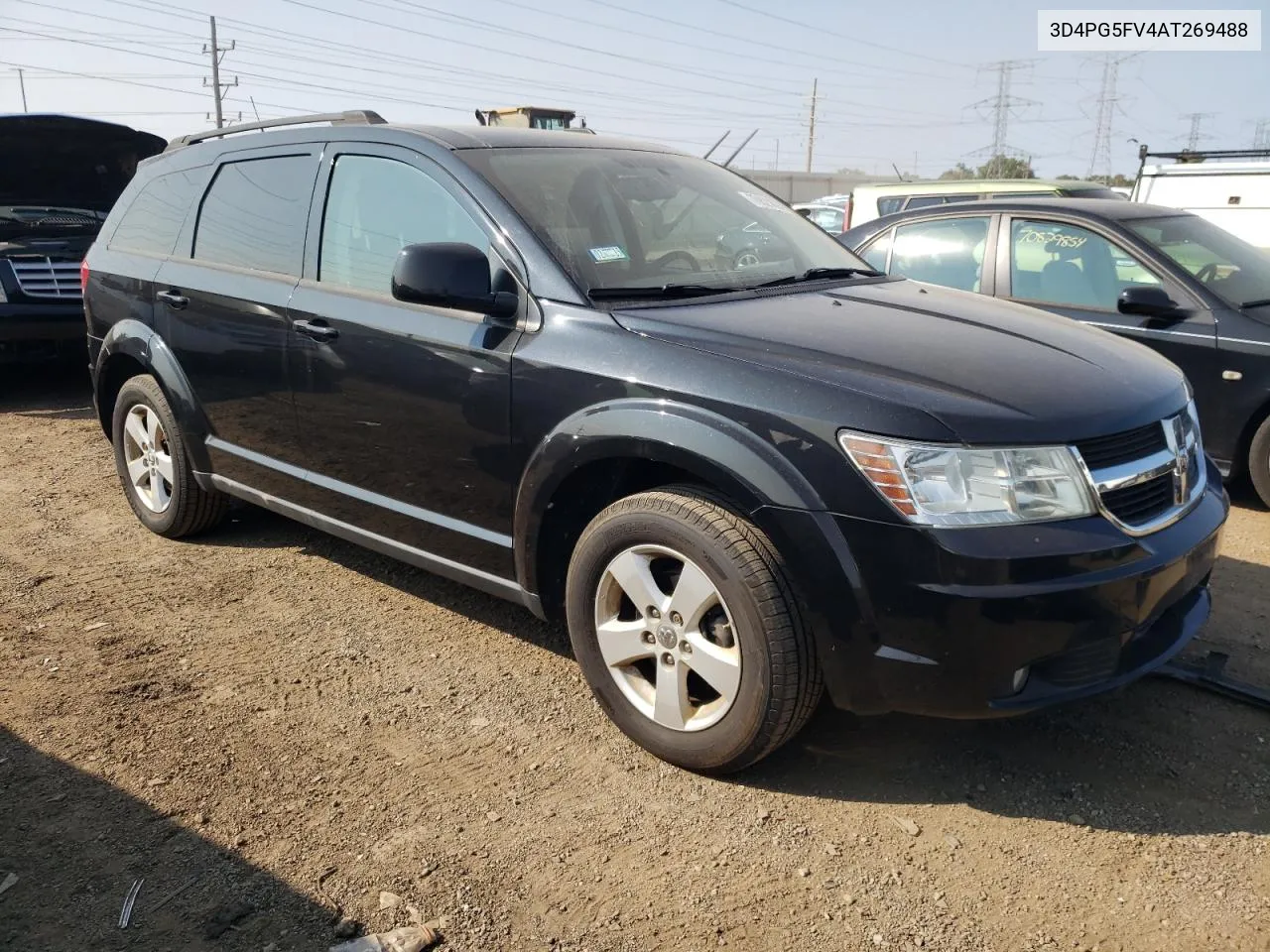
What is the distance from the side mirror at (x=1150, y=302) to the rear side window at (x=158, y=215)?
4.49 m

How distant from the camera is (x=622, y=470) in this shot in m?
3.04

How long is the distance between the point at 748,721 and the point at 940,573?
66 centimetres

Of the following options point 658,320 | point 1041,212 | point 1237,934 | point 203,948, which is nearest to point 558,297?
point 658,320

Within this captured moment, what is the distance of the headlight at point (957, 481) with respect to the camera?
2.45 meters

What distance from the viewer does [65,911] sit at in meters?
2.38

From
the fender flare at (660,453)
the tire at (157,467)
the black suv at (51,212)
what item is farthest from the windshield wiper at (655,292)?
the black suv at (51,212)

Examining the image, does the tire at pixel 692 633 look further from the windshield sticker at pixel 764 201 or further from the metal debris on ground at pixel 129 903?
the windshield sticker at pixel 764 201

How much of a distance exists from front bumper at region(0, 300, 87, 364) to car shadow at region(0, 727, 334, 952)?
6150 millimetres

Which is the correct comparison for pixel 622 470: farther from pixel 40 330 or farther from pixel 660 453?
pixel 40 330

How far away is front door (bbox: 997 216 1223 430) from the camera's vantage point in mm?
5211

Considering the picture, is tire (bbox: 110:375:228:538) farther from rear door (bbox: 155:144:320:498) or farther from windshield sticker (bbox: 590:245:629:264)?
windshield sticker (bbox: 590:245:629:264)

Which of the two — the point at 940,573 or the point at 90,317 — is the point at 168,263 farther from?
the point at 940,573

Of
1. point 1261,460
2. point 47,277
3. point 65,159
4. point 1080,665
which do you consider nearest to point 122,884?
point 1080,665

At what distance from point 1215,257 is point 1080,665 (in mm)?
3943
